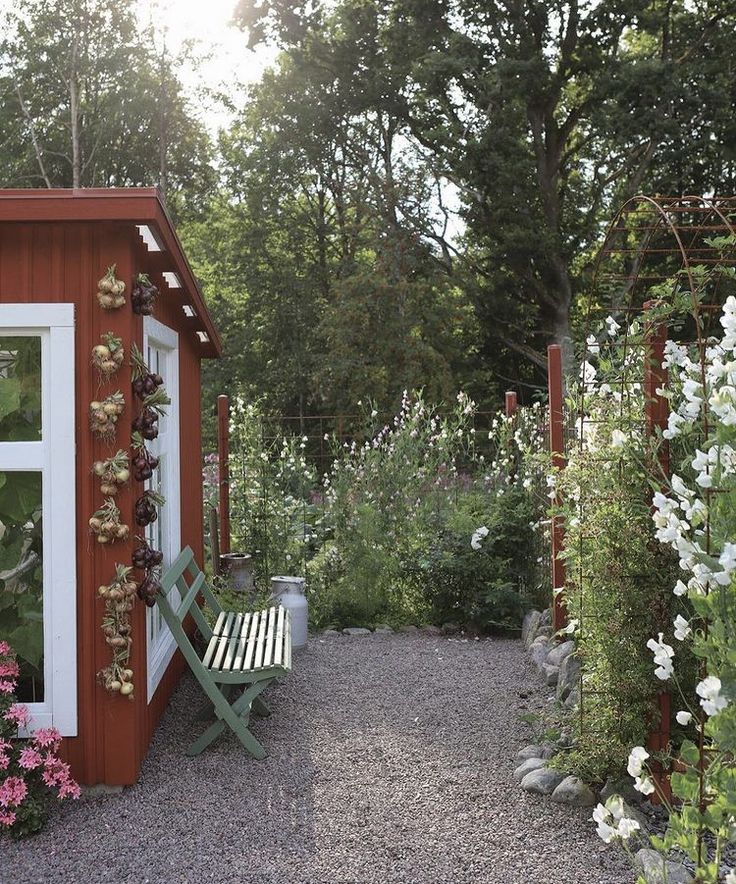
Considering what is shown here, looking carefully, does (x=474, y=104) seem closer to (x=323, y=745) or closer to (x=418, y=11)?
(x=418, y=11)

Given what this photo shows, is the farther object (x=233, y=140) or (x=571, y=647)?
(x=233, y=140)

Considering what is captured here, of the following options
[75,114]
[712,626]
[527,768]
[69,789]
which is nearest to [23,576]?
[69,789]

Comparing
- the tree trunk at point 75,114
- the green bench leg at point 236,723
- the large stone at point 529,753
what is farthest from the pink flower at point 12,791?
the tree trunk at point 75,114

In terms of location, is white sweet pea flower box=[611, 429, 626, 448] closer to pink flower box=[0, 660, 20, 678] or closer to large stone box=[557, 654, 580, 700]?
large stone box=[557, 654, 580, 700]

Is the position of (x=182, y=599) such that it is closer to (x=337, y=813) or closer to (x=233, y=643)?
(x=233, y=643)

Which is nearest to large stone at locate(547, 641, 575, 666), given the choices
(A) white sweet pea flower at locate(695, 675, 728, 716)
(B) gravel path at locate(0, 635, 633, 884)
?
(B) gravel path at locate(0, 635, 633, 884)

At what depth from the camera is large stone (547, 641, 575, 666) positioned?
598 cm

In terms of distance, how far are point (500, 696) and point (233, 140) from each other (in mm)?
20278

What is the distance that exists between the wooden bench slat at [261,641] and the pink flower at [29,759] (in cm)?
116

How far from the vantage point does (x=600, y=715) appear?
13.7 feet

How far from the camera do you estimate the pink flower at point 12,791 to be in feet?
12.7

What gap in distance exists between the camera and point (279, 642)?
5223 mm

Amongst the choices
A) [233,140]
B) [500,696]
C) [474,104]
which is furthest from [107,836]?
[233,140]

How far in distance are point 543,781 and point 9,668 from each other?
2.42 m
